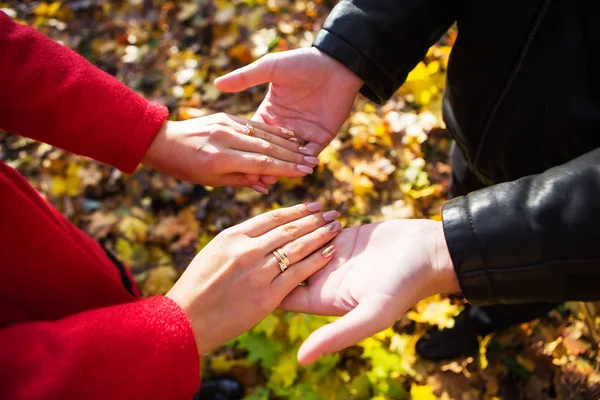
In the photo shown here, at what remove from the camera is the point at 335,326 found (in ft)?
4.14

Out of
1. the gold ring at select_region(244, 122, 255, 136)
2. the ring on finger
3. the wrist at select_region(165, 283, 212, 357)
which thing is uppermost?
the gold ring at select_region(244, 122, 255, 136)

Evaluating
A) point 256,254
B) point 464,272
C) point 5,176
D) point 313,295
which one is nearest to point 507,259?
point 464,272

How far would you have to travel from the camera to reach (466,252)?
1.24 meters

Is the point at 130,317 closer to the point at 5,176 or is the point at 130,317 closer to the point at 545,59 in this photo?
the point at 5,176

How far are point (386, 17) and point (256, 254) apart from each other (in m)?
1.00

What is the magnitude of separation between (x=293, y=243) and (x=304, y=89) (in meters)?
0.73

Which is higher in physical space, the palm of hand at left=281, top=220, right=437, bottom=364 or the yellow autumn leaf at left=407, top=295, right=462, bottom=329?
the palm of hand at left=281, top=220, right=437, bottom=364

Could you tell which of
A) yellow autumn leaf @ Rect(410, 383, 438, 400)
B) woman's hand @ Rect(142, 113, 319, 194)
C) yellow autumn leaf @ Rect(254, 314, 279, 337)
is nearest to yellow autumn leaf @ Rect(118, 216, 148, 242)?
yellow autumn leaf @ Rect(254, 314, 279, 337)

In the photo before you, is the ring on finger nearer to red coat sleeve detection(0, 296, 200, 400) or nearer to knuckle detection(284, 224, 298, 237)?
knuckle detection(284, 224, 298, 237)

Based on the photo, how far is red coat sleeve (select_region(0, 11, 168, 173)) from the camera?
1473 millimetres

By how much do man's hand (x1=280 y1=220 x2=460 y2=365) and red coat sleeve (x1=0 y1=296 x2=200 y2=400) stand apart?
14.3 inches

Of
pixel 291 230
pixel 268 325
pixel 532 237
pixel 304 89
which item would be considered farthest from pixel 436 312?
pixel 304 89

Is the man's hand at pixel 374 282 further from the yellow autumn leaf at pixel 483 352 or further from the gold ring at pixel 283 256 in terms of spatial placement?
the yellow autumn leaf at pixel 483 352

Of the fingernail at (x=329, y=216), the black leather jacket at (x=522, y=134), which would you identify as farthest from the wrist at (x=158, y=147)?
the black leather jacket at (x=522, y=134)
